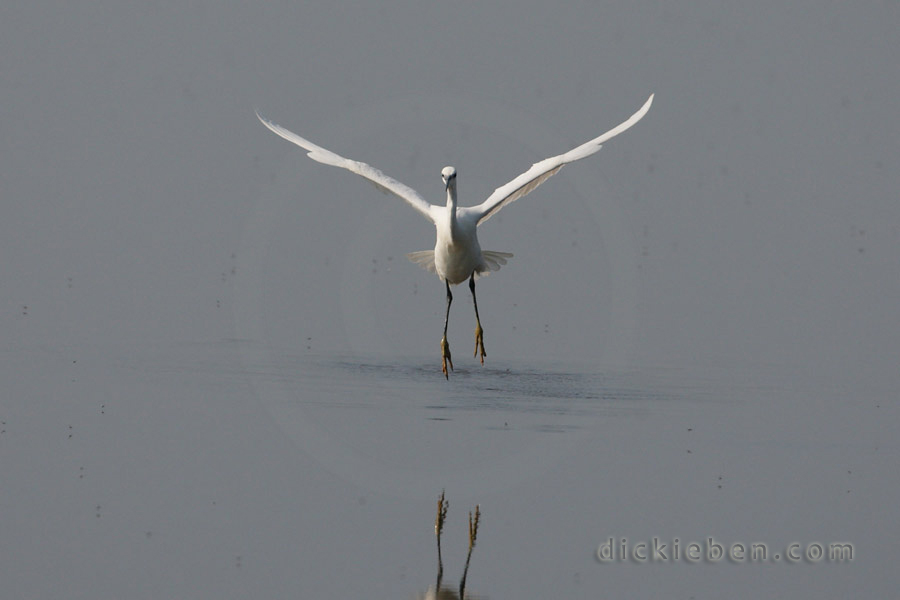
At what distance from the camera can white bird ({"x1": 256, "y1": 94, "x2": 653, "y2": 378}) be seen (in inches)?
663

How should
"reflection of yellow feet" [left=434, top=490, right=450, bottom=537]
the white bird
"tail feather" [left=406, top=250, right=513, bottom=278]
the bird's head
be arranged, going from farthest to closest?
"tail feather" [left=406, top=250, right=513, bottom=278] → the white bird → the bird's head → "reflection of yellow feet" [left=434, top=490, right=450, bottom=537]

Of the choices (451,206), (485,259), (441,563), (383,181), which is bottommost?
(441,563)

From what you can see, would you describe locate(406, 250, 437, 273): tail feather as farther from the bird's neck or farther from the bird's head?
the bird's head

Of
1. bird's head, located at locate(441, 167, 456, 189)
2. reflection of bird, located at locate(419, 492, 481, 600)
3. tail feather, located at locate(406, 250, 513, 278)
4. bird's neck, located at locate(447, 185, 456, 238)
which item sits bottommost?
reflection of bird, located at locate(419, 492, 481, 600)

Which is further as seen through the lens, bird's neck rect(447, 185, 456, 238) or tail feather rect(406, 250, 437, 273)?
tail feather rect(406, 250, 437, 273)

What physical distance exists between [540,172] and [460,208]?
1.06 m

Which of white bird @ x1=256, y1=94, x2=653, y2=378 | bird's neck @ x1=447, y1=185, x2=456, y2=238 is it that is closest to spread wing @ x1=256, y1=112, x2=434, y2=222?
white bird @ x1=256, y1=94, x2=653, y2=378

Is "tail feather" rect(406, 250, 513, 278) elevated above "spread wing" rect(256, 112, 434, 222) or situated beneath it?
situated beneath

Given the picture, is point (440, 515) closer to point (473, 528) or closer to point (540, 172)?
point (473, 528)

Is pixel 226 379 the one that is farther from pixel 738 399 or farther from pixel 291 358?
pixel 738 399

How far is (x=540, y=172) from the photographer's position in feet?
55.4

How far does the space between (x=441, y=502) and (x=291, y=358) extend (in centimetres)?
632

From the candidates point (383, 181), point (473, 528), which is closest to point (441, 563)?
point (473, 528)

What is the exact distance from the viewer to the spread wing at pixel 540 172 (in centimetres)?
1691
